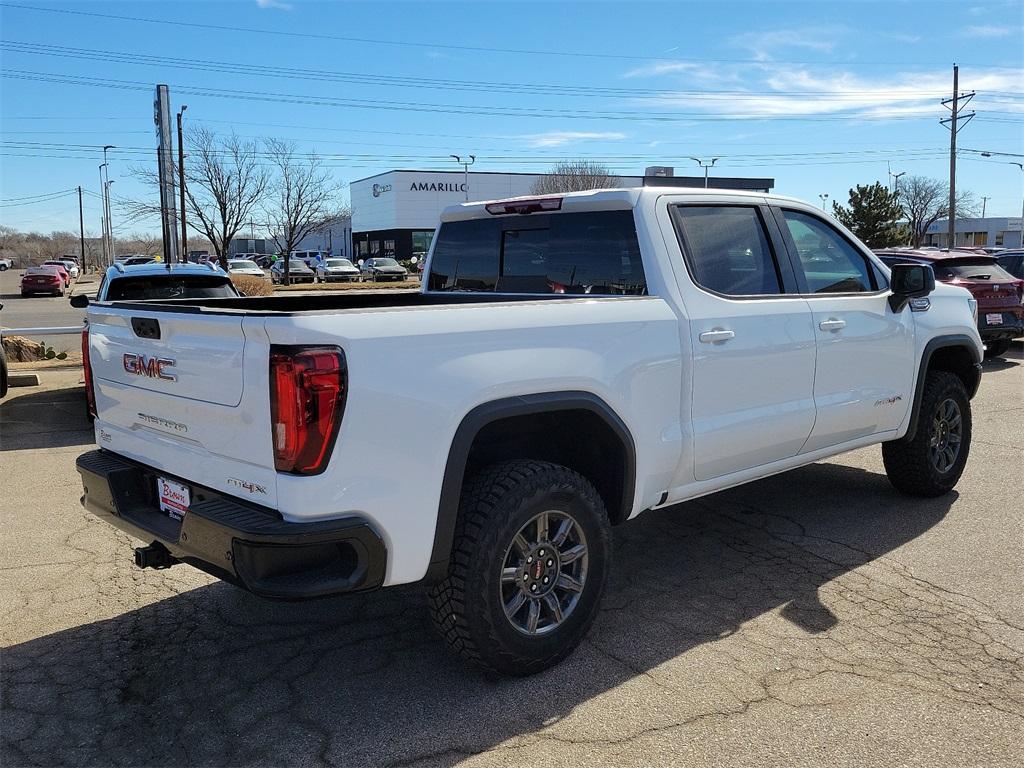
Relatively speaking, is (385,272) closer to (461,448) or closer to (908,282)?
(908,282)

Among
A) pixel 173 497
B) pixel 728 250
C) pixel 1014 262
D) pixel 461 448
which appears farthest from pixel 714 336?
pixel 1014 262

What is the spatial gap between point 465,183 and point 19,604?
77166 millimetres

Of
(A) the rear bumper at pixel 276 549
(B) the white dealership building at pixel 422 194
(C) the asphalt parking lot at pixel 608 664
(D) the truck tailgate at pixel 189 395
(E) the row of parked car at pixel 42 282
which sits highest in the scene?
(B) the white dealership building at pixel 422 194

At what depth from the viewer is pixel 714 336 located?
4.06m

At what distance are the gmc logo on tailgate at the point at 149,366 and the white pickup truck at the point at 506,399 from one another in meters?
0.01

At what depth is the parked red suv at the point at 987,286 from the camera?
1313 centimetres

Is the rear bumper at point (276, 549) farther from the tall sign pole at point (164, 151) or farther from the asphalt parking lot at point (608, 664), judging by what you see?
the tall sign pole at point (164, 151)

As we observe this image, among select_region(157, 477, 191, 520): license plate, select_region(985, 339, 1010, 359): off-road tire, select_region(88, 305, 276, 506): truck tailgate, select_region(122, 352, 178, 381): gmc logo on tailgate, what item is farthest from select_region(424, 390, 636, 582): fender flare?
select_region(985, 339, 1010, 359): off-road tire

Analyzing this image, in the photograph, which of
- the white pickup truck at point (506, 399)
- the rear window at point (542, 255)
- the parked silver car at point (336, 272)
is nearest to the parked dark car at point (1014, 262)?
the white pickup truck at point (506, 399)

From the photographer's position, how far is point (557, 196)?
446 cm

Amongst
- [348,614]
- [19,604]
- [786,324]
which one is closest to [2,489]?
[19,604]

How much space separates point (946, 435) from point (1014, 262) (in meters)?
12.4

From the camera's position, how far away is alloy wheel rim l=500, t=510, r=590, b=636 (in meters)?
3.46

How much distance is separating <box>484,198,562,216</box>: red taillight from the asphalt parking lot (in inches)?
79.0
